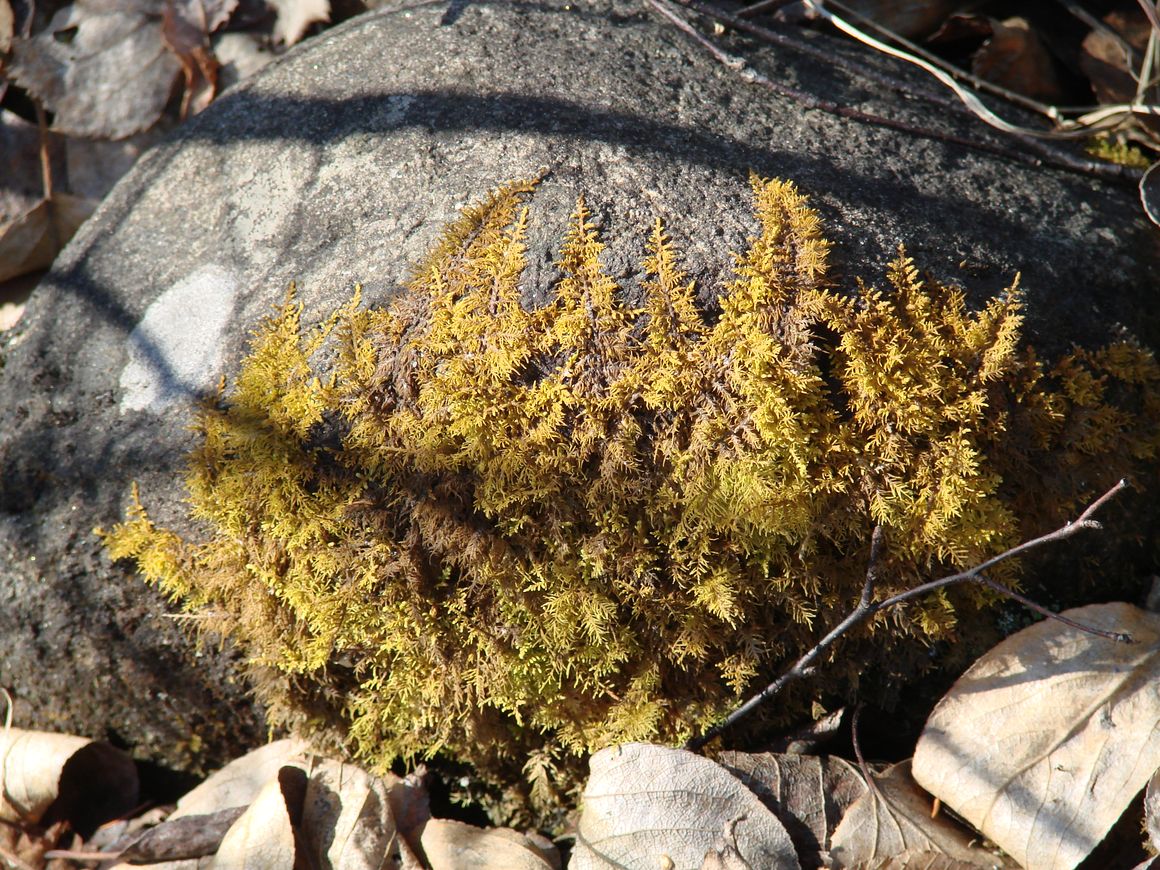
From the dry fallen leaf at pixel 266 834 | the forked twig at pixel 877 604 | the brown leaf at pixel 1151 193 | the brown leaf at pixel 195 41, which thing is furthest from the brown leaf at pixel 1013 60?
the dry fallen leaf at pixel 266 834

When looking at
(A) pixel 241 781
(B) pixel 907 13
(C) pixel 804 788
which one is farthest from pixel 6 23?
(C) pixel 804 788

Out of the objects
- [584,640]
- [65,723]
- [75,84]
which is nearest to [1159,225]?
[584,640]

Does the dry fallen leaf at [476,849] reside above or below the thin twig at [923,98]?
below

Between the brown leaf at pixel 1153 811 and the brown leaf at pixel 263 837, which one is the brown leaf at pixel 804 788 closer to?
the brown leaf at pixel 1153 811

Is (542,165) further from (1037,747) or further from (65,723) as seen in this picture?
A: (65,723)

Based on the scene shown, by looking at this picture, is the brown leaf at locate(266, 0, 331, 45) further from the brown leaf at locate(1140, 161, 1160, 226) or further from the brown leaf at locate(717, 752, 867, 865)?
the brown leaf at locate(717, 752, 867, 865)

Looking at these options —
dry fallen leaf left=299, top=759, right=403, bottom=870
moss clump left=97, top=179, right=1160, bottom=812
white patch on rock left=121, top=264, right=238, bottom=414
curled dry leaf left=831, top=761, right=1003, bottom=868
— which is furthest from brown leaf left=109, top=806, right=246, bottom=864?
curled dry leaf left=831, top=761, right=1003, bottom=868
